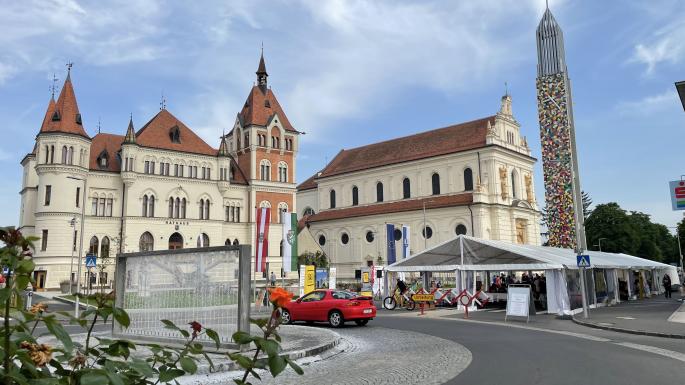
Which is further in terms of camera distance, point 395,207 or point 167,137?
point 395,207

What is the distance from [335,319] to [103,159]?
137ft

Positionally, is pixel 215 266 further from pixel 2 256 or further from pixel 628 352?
pixel 2 256

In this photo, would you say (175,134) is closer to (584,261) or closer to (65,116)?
(65,116)

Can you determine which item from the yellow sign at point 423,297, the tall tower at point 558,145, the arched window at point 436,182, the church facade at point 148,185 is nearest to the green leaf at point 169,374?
the yellow sign at point 423,297

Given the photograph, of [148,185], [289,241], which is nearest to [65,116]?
[148,185]

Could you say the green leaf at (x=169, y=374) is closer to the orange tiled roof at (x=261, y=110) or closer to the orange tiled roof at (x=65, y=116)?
the orange tiled roof at (x=65, y=116)

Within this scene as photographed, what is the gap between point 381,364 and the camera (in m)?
11.7

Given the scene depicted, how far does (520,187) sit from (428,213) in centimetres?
1264

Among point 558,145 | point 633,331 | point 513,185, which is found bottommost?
point 633,331

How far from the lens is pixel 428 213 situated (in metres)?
63.4

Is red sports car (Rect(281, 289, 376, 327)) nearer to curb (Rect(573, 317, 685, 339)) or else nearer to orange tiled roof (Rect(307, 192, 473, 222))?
curb (Rect(573, 317, 685, 339))

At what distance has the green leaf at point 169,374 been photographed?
246 centimetres

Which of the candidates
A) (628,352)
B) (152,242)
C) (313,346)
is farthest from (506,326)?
(152,242)

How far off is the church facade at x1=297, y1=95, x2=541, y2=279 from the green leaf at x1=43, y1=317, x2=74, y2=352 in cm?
5836
